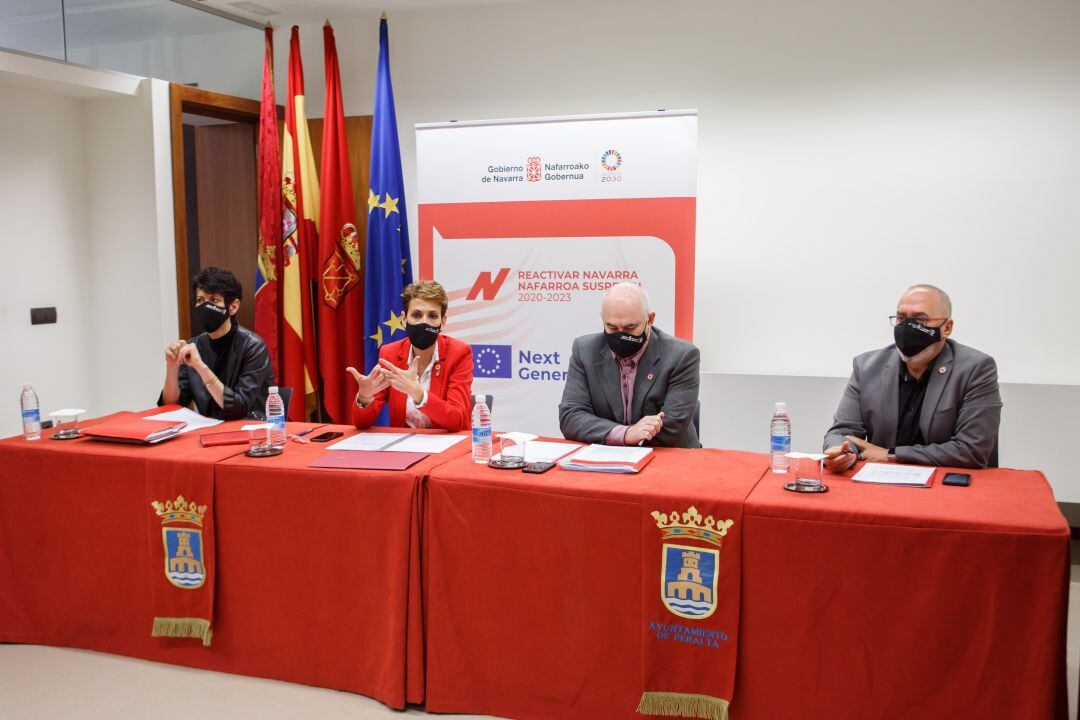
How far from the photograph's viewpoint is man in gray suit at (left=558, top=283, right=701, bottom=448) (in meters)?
3.04

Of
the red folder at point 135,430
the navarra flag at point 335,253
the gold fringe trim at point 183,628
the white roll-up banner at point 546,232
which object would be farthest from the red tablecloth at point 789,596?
the navarra flag at point 335,253

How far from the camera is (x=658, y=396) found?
3.12 meters

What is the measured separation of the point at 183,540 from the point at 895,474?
2204 millimetres

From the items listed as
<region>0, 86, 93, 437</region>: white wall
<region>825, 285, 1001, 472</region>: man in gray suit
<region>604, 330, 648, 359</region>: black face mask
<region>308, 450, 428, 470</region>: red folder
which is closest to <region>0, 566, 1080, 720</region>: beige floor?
<region>308, 450, 428, 470</region>: red folder

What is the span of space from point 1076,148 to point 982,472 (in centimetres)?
254

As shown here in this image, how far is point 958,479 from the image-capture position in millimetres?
2398

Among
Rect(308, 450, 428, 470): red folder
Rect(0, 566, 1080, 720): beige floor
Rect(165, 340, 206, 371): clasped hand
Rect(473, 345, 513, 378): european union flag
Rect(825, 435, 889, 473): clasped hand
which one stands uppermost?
Rect(165, 340, 206, 371): clasped hand

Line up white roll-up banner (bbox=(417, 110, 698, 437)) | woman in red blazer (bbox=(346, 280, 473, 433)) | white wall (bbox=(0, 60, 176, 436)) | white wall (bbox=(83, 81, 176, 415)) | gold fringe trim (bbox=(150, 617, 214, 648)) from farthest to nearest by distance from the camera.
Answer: white wall (bbox=(83, 81, 176, 415)), white wall (bbox=(0, 60, 176, 436)), white roll-up banner (bbox=(417, 110, 698, 437)), woman in red blazer (bbox=(346, 280, 473, 433)), gold fringe trim (bbox=(150, 617, 214, 648))

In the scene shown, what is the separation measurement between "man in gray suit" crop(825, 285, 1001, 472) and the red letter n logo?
2.14 m

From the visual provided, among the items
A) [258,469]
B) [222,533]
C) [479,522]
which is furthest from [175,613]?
[479,522]

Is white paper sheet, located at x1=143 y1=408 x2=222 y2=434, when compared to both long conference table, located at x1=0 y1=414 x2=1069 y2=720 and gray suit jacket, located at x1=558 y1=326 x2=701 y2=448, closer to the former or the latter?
long conference table, located at x1=0 y1=414 x2=1069 y2=720

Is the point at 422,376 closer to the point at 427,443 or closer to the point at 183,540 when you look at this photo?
the point at 427,443

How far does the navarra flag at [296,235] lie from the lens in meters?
5.08

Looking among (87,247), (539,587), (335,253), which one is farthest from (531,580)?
(87,247)
